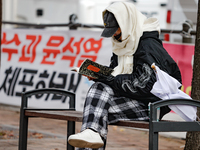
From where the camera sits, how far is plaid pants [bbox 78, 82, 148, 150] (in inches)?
129

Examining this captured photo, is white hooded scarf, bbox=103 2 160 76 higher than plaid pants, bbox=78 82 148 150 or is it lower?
higher

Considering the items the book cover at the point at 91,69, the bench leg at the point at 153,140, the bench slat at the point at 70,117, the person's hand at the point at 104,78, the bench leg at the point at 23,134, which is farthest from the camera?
the bench leg at the point at 23,134

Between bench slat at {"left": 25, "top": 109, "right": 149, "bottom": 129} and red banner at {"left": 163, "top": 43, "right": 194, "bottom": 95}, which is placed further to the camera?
red banner at {"left": 163, "top": 43, "right": 194, "bottom": 95}

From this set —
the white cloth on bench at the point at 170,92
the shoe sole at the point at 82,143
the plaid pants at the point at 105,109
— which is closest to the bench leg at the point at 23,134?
the plaid pants at the point at 105,109

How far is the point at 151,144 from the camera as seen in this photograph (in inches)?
117

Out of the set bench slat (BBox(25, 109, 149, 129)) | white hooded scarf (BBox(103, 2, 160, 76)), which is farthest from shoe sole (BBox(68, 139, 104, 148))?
white hooded scarf (BBox(103, 2, 160, 76))

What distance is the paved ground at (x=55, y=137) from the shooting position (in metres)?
4.89

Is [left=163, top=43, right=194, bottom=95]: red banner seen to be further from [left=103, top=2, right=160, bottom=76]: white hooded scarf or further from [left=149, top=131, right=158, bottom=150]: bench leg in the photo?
[left=149, top=131, right=158, bottom=150]: bench leg

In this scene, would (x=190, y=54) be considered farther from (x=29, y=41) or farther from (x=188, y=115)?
(x=29, y=41)

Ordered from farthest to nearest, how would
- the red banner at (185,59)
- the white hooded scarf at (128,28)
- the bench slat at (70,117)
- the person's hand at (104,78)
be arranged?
the red banner at (185,59) < the white hooded scarf at (128,28) < the person's hand at (104,78) < the bench slat at (70,117)

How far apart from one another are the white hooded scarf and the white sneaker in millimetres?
732

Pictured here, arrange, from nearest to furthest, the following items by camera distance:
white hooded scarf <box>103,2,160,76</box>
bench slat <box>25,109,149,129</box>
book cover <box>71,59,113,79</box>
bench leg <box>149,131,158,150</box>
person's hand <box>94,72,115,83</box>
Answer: bench leg <box>149,131,158,150</box>, bench slat <box>25,109,149,129</box>, book cover <box>71,59,113,79</box>, person's hand <box>94,72,115,83</box>, white hooded scarf <box>103,2,160,76</box>

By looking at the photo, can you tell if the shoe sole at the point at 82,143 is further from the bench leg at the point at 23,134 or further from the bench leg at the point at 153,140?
the bench leg at the point at 23,134

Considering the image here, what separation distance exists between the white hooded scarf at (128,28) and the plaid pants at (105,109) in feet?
1.08
